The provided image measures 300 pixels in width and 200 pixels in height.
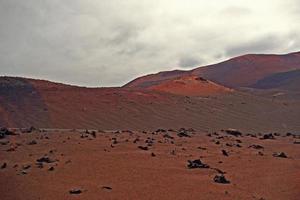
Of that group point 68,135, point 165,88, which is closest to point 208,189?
point 68,135

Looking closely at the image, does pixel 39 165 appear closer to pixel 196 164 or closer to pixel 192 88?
pixel 196 164

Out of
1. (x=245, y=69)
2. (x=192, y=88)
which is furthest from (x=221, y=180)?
(x=245, y=69)

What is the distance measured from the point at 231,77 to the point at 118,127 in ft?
165

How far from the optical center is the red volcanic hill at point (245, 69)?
6944cm

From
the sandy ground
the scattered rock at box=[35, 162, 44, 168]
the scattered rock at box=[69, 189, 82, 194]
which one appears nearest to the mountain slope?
the sandy ground

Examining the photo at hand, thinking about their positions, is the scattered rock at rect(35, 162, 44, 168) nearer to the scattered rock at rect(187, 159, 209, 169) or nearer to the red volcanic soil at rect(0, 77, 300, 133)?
the scattered rock at rect(187, 159, 209, 169)

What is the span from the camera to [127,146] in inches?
579

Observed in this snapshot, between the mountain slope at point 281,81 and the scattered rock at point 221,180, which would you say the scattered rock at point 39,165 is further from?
the mountain slope at point 281,81

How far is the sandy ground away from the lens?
31.0 feet

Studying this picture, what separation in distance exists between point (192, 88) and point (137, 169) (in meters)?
30.2

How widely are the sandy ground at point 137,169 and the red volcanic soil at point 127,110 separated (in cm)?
789

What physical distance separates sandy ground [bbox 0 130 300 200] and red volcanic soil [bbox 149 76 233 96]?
22065 mm

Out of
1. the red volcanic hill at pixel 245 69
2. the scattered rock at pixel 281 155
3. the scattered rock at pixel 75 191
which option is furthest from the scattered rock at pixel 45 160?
the red volcanic hill at pixel 245 69

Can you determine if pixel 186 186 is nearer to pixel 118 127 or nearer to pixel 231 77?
pixel 118 127
